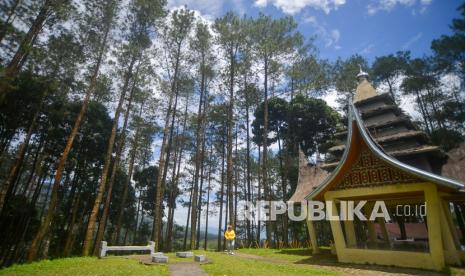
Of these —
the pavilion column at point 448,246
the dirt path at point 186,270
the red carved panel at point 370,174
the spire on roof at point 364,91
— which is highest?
the spire on roof at point 364,91

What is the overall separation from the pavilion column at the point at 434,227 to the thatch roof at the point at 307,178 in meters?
7.18

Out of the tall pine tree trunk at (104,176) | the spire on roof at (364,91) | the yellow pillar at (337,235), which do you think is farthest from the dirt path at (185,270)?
the spire on roof at (364,91)

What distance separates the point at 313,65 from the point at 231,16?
9.35m

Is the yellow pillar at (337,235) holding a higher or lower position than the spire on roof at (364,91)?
lower

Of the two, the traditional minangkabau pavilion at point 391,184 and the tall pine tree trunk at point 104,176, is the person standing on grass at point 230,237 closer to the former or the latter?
the traditional minangkabau pavilion at point 391,184

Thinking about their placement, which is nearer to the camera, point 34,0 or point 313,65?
point 34,0

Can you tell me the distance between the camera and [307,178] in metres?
17.8

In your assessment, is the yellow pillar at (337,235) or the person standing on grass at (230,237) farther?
the person standing on grass at (230,237)

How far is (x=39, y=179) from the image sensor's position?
894 inches

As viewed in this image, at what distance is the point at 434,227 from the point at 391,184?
1951mm

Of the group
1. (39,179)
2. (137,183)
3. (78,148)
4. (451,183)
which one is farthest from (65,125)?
(451,183)

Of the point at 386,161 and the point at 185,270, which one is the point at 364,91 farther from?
the point at 185,270

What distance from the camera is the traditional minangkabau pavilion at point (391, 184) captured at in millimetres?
9414

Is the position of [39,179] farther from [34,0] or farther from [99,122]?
[34,0]
